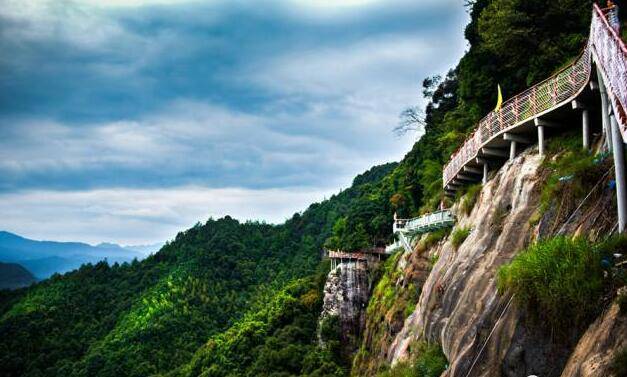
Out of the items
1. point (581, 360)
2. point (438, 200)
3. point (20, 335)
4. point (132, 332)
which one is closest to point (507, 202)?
point (581, 360)

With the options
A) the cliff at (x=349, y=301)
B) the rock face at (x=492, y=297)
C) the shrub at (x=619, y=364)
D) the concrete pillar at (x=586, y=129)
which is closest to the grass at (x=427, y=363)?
the rock face at (x=492, y=297)

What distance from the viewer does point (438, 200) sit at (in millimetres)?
34000

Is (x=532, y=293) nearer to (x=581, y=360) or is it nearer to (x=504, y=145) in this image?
(x=581, y=360)

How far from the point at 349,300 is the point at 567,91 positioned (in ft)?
108

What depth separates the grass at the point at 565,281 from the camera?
927 cm

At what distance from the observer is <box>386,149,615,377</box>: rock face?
10.5 meters

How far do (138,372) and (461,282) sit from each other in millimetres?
63065

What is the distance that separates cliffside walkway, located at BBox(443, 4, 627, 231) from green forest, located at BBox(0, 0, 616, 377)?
487 centimetres

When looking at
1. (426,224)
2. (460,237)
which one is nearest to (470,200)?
(460,237)

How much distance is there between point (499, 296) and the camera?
40.0 feet

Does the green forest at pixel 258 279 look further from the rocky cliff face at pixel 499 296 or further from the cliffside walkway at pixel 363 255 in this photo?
the rocky cliff face at pixel 499 296

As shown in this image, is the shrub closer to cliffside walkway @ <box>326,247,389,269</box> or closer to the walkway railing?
the walkway railing

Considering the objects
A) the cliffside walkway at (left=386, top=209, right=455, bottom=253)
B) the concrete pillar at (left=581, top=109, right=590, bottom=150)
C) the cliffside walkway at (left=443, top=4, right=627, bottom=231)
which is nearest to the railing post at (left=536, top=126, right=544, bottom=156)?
the cliffside walkway at (left=443, top=4, right=627, bottom=231)

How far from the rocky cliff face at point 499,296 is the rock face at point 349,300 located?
21.4 meters
